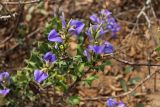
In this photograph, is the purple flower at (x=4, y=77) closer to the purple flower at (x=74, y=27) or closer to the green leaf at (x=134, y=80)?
the purple flower at (x=74, y=27)

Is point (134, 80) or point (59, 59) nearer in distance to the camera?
point (59, 59)

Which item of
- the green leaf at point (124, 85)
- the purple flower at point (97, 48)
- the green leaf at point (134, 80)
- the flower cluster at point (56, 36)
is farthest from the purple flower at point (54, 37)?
the green leaf at point (134, 80)

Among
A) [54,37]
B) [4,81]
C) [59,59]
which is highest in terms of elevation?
[54,37]

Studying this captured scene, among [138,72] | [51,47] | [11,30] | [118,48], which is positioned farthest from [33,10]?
[51,47]

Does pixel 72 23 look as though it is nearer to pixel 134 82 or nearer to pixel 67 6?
pixel 134 82

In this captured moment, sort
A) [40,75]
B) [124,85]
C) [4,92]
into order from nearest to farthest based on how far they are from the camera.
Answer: [40,75] → [4,92] → [124,85]

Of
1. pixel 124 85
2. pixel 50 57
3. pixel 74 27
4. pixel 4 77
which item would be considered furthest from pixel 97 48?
pixel 124 85

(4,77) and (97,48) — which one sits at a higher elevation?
(97,48)

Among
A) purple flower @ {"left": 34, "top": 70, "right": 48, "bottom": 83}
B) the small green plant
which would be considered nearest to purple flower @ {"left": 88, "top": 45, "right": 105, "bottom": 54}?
the small green plant

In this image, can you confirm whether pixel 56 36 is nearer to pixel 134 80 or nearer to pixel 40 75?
pixel 40 75
